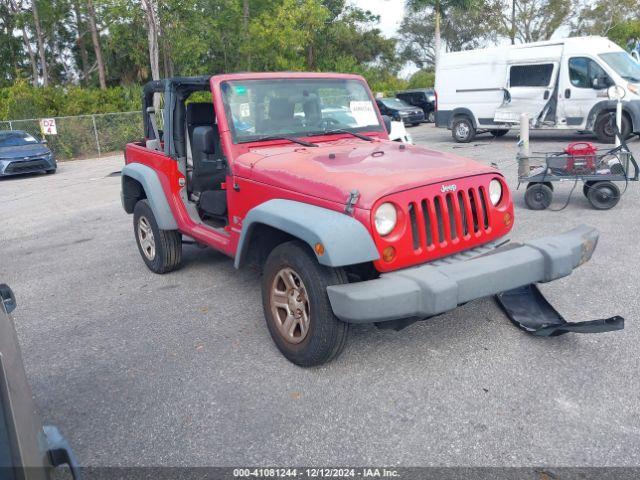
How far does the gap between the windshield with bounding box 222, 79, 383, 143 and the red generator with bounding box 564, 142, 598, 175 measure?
355cm

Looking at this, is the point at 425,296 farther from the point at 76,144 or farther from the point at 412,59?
the point at 412,59

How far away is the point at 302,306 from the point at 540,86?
1388 centimetres

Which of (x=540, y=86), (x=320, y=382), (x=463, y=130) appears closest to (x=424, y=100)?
(x=463, y=130)

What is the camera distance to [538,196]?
8.04 meters

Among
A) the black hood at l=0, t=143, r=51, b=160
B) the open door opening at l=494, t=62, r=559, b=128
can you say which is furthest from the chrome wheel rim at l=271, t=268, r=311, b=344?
the black hood at l=0, t=143, r=51, b=160

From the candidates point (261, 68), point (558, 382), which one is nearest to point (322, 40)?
point (261, 68)

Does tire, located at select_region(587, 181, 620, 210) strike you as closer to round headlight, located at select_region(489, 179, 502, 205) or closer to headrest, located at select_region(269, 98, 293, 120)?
round headlight, located at select_region(489, 179, 502, 205)

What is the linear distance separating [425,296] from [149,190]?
3.32 metres

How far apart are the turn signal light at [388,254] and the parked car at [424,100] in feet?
83.8

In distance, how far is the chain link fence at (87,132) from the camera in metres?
21.8

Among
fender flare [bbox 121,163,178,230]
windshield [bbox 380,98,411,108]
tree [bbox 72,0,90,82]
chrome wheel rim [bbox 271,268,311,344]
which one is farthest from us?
tree [bbox 72,0,90,82]

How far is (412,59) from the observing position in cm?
6475

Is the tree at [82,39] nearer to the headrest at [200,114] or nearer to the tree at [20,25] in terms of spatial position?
the tree at [20,25]

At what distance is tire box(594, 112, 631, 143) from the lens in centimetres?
1419
